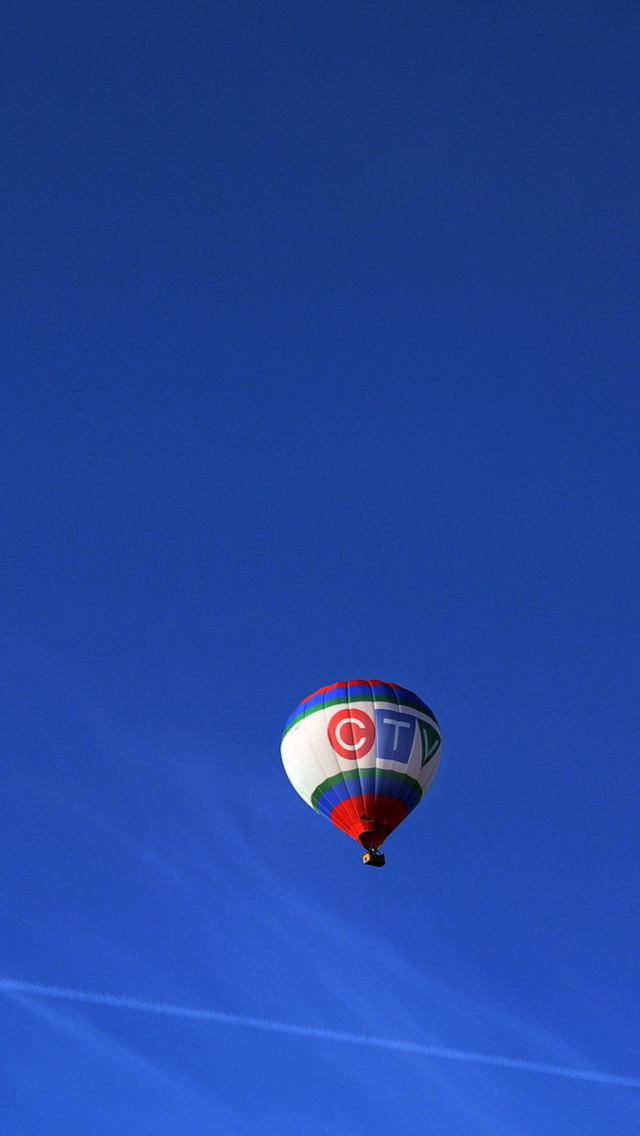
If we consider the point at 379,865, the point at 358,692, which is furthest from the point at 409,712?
the point at 379,865

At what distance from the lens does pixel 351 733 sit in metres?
43.6

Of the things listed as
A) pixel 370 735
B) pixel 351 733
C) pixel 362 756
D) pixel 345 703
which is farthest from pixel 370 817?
pixel 345 703

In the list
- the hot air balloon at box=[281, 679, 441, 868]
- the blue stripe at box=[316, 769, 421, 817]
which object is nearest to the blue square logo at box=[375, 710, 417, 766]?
the hot air balloon at box=[281, 679, 441, 868]

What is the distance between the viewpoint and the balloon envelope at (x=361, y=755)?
1706 inches

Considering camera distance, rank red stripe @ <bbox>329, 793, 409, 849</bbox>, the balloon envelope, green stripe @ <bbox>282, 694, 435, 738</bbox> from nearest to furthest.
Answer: red stripe @ <bbox>329, 793, 409, 849</bbox> < the balloon envelope < green stripe @ <bbox>282, 694, 435, 738</bbox>

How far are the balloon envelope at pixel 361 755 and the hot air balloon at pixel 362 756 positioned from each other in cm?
3

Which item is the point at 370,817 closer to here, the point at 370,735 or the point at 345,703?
the point at 370,735

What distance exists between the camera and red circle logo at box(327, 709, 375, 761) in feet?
143

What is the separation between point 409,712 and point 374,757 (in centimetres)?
198

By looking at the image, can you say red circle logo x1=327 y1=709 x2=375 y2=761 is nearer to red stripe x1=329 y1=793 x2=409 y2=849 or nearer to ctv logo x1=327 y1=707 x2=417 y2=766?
ctv logo x1=327 y1=707 x2=417 y2=766

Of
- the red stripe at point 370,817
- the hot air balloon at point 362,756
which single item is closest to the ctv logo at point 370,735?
the hot air balloon at point 362,756

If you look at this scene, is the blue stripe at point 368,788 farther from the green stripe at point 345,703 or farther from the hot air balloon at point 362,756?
the green stripe at point 345,703

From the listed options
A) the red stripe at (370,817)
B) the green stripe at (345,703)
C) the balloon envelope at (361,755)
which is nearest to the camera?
the red stripe at (370,817)

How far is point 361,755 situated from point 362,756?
0.05m
